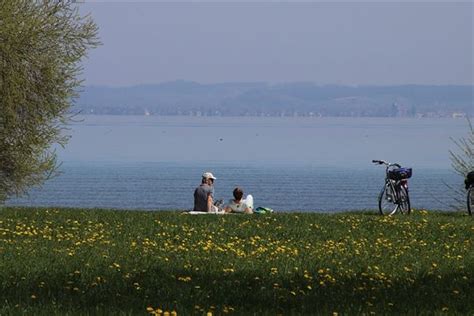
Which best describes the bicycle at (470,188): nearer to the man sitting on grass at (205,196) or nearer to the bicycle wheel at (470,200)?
the bicycle wheel at (470,200)

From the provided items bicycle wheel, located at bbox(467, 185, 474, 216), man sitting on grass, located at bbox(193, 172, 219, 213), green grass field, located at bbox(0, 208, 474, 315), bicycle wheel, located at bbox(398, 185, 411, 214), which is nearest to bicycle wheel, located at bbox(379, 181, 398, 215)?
bicycle wheel, located at bbox(398, 185, 411, 214)

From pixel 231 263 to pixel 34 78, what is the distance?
1370 centimetres

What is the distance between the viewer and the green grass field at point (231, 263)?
579 inches

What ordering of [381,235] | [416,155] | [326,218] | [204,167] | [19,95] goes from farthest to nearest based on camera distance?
[416,155] < [204,167] < [19,95] < [326,218] < [381,235]

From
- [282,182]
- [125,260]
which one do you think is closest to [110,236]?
[125,260]

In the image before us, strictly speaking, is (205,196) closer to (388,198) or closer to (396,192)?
(388,198)

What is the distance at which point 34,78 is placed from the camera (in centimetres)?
3078

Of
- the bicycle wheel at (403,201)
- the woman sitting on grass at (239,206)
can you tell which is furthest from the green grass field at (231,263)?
the bicycle wheel at (403,201)

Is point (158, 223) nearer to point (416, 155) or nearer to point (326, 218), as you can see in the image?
point (326, 218)

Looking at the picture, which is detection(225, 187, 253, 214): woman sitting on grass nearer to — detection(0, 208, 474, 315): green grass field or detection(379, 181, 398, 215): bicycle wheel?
detection(0, 208, 474, 315): green grass field

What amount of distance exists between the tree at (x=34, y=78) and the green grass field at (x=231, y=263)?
3.63 m

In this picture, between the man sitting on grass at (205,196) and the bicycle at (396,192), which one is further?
the bicycle at (396,192)

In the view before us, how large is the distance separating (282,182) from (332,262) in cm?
9181

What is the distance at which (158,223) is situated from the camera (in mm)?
25641
